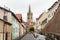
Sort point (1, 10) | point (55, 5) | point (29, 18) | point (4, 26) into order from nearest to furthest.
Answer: point (4, 26)
point (1, 10)
point (55, 5)
point (29, 18)

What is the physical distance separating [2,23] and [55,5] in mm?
34812

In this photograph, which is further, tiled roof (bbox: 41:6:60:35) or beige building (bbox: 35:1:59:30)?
beige building (bbox: 35:1:59:30)

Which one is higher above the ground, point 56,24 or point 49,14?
point 49,14

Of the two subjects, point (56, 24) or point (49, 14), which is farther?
point (49, 14)

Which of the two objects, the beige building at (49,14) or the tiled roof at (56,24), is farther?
the beige building at (49,14)

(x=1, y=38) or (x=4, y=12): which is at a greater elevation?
(x=4, y=12)

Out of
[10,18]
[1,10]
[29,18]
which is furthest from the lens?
[29,18]

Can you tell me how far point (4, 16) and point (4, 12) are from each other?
2.91ft

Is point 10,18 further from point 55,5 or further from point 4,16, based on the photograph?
point 55,5

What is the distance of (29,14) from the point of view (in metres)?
193

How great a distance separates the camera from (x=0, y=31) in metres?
26.9

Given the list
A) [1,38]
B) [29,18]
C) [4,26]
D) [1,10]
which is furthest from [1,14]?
[29,18]

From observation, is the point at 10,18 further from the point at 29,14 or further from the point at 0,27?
the point at 29,14

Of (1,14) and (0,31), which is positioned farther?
(1,14)
